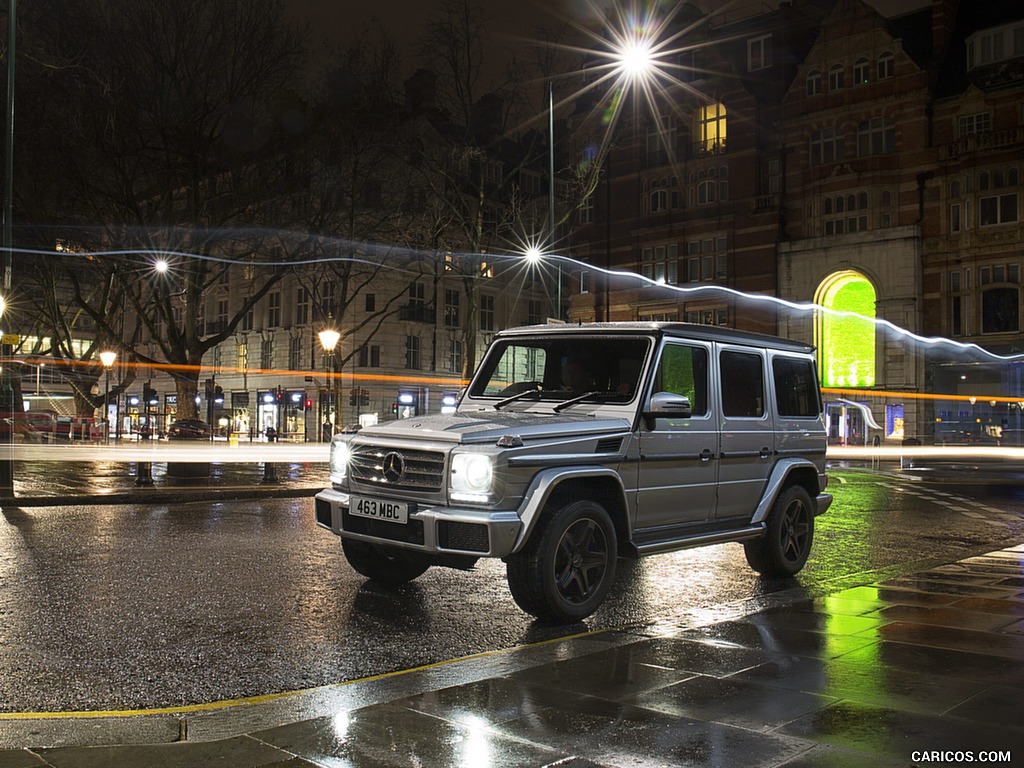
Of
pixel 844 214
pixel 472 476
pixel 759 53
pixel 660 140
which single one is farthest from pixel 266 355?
pixel 472 476

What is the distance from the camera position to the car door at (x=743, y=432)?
8.12 meters

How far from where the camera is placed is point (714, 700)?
467 cm

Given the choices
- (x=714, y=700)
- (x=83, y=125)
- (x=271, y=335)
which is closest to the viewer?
(x=714, y=700)

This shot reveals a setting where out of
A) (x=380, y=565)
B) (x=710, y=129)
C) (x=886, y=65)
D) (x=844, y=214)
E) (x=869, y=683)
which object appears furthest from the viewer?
(x=710, y=129)

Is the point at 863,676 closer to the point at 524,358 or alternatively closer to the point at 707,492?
the point at 707,492

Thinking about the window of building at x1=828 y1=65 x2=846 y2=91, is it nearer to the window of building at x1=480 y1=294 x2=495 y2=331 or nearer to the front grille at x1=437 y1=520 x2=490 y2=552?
the window of building at x1=480 y1=294 x2=495 y2=331

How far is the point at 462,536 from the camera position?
6.34 metres

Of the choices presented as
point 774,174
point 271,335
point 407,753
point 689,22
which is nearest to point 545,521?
point 407,753

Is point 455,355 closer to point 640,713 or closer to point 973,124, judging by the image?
point 973,124

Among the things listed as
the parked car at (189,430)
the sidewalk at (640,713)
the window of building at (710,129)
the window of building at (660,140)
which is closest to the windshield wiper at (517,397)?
the sidewalk at (640,713)

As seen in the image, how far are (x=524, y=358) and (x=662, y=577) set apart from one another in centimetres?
273

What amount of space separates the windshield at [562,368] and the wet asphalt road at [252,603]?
5.76 feet

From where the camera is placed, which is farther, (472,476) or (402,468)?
(402,468)

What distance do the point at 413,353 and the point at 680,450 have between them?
58274 millimetres
